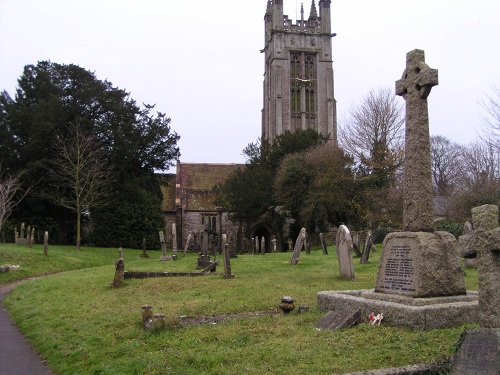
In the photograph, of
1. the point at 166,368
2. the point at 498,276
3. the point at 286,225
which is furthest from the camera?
the point at 286,225

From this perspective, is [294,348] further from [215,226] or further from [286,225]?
[215,226]

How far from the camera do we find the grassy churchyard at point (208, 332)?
18.5 feet

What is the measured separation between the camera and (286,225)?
4597 cm

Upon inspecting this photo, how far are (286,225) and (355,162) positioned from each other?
11662 millimetres

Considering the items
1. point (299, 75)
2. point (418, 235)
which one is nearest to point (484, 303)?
point (418, 235)

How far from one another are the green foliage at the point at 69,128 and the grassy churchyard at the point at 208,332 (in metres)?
25.7

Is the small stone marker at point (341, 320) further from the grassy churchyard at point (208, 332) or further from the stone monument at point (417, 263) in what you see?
the stone monument at point (417, 263)

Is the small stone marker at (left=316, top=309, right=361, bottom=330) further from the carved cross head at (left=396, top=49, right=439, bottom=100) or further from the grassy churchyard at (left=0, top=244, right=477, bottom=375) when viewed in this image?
the carved cross head at (left=396, top=49, right=439, bottom=100)

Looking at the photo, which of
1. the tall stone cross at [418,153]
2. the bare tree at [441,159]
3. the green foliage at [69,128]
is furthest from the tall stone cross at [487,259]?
the bare tree at [441,159]

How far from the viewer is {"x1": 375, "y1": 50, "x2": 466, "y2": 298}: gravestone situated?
729 cm

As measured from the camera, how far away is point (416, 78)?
799 cm

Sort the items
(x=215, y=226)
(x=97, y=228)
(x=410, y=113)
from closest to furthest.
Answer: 1. (x=410, y=113)
2. (x=97, y=228)
3. (x=215, y=226)

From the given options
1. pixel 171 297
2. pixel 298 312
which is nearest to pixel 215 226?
pixel 171 297

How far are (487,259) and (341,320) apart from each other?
2.95 meters
